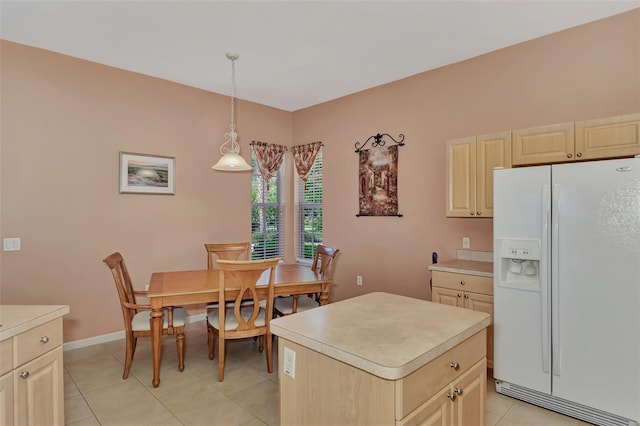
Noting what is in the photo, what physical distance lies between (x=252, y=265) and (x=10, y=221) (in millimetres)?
2338

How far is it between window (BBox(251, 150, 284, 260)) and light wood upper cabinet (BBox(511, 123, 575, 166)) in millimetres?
3345

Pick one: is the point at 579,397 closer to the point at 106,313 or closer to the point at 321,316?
the point at 321,316

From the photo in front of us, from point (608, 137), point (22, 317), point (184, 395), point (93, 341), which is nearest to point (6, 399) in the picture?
point (22, 317)

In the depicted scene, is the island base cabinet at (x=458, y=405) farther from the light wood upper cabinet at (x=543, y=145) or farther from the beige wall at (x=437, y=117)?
the beige wall at (x=437, y=117)

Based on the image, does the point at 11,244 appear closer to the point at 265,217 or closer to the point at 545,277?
the point at 265,217

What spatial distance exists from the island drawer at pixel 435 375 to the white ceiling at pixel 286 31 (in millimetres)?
2389

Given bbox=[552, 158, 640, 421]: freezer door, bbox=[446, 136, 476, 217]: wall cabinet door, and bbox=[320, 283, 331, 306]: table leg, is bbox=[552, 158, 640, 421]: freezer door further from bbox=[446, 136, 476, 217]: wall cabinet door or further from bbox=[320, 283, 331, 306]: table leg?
bbox=[320, 283, 331, 306]: table leg

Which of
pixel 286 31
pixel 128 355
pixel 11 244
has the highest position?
pixel 286 31

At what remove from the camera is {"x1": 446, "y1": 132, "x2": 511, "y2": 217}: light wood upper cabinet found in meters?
3.06

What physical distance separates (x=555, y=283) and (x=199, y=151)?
3.93m

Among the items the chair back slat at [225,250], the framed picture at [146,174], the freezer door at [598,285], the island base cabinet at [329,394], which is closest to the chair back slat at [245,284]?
the chair back slat at [225,250]

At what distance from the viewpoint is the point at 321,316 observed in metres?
1.67

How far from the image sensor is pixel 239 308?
117 inches

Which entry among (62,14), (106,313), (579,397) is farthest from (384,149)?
(106,313)
